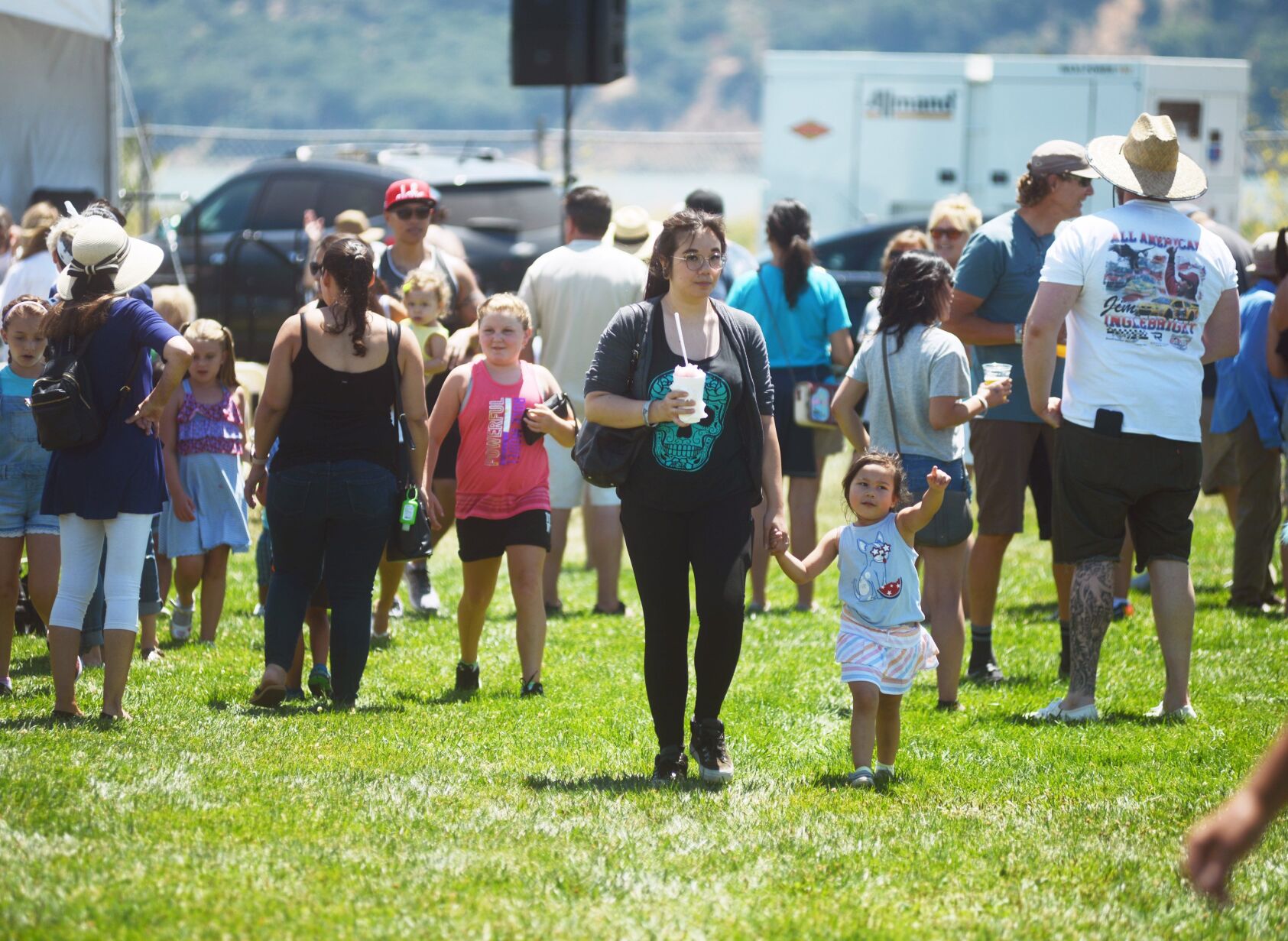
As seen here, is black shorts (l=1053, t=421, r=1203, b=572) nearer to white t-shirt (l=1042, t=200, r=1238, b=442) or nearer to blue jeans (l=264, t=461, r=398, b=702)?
white t-shirt (l=1042, t=200, r=1238, b=442)

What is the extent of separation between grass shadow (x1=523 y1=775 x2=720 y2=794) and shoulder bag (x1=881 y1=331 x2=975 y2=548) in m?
1.56

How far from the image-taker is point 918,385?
633 centimetres

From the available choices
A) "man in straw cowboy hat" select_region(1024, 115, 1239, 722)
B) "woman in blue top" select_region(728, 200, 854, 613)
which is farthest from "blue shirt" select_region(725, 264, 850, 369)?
"man in straw cowboy hat" select_region(1024, 115, 1239, 722)

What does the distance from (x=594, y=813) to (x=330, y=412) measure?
200 centimetres

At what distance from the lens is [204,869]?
4203 mm

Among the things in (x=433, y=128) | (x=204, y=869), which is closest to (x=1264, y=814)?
(x=204, y=869)

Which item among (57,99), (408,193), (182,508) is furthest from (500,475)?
(57,99)

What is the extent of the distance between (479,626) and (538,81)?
7.06 meters

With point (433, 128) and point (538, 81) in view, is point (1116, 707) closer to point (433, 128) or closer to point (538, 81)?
point (538, 81)

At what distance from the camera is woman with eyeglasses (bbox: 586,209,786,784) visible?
5234 mm

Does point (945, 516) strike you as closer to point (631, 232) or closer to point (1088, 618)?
point (1088, 618)

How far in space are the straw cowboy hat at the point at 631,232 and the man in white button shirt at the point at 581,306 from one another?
0.65 metres

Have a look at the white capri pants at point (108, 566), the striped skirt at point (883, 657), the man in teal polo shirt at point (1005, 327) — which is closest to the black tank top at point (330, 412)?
the white capri pants at point (108, 566)

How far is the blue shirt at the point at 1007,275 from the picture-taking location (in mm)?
7039
